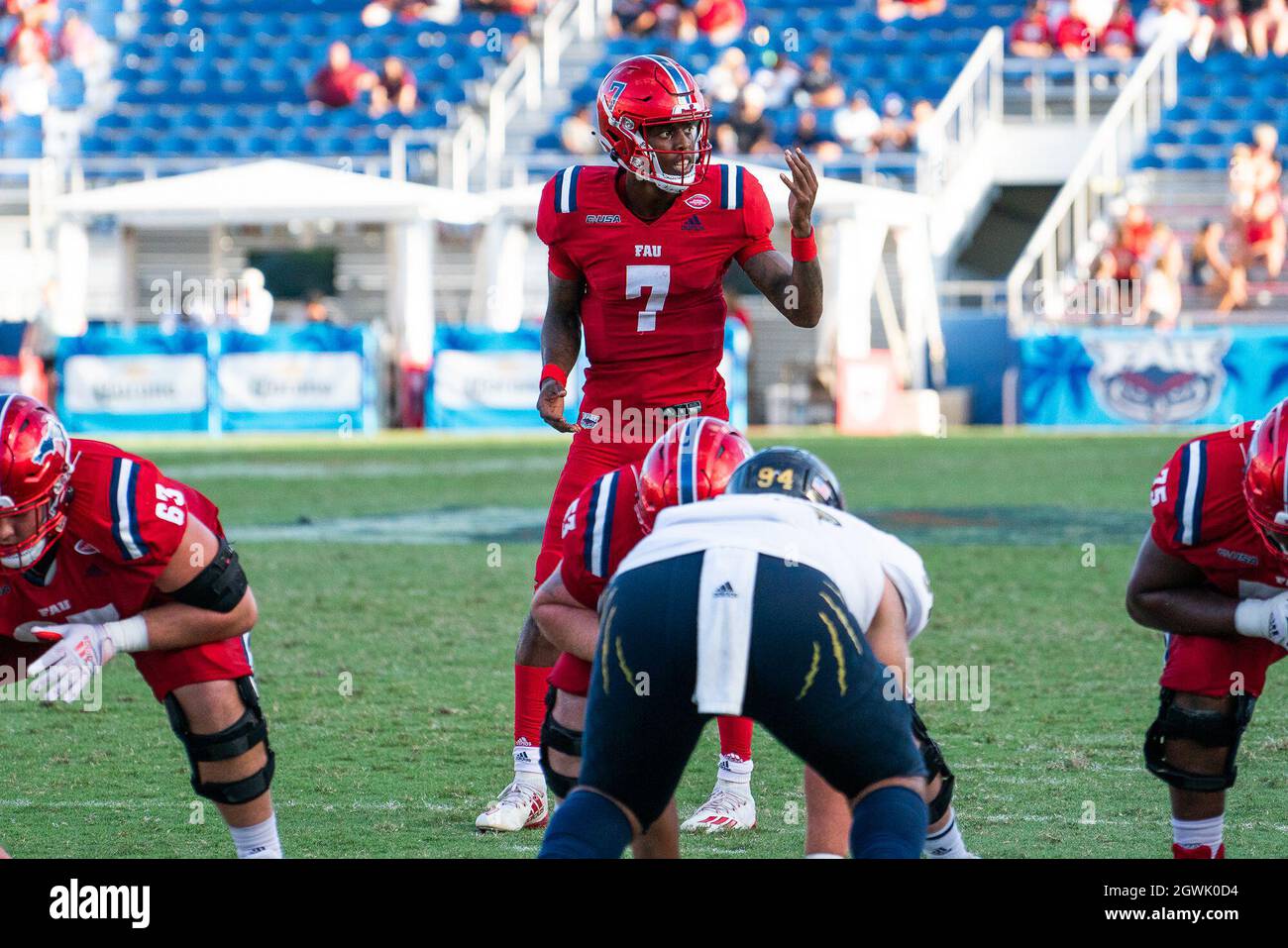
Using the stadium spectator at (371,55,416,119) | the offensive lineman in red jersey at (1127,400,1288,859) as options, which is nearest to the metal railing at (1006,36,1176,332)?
the stadium spectator at (371,55,416,119)

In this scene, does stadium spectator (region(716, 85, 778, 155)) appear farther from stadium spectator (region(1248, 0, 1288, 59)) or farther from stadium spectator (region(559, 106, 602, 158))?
stadium spectator (region(1248, 0, 1288, 59))

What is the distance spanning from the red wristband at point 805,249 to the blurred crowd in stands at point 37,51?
20914 millimetres

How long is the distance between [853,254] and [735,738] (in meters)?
15.9

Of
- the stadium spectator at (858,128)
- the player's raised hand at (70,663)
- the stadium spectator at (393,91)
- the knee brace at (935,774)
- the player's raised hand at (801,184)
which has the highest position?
the stadium spectator at (393,91)

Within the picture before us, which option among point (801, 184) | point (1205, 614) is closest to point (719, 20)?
point (801, 184)

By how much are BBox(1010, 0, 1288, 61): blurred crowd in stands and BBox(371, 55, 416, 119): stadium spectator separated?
24.5 ft

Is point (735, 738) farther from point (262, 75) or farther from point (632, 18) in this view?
point (262, 75)

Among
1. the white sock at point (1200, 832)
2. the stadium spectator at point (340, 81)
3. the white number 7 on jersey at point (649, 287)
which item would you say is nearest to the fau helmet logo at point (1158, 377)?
the stadium spectator at point (340, 81)

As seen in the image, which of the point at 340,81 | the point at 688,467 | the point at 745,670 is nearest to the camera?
the point at 745,670

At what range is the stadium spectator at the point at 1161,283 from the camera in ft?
68.0

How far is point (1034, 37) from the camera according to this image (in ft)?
77.0

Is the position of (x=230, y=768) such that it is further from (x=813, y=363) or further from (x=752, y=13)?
→ (x=752, y=13)

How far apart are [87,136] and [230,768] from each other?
2100cm

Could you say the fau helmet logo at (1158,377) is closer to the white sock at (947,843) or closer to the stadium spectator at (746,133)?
the stadium spectator at (746,133)
